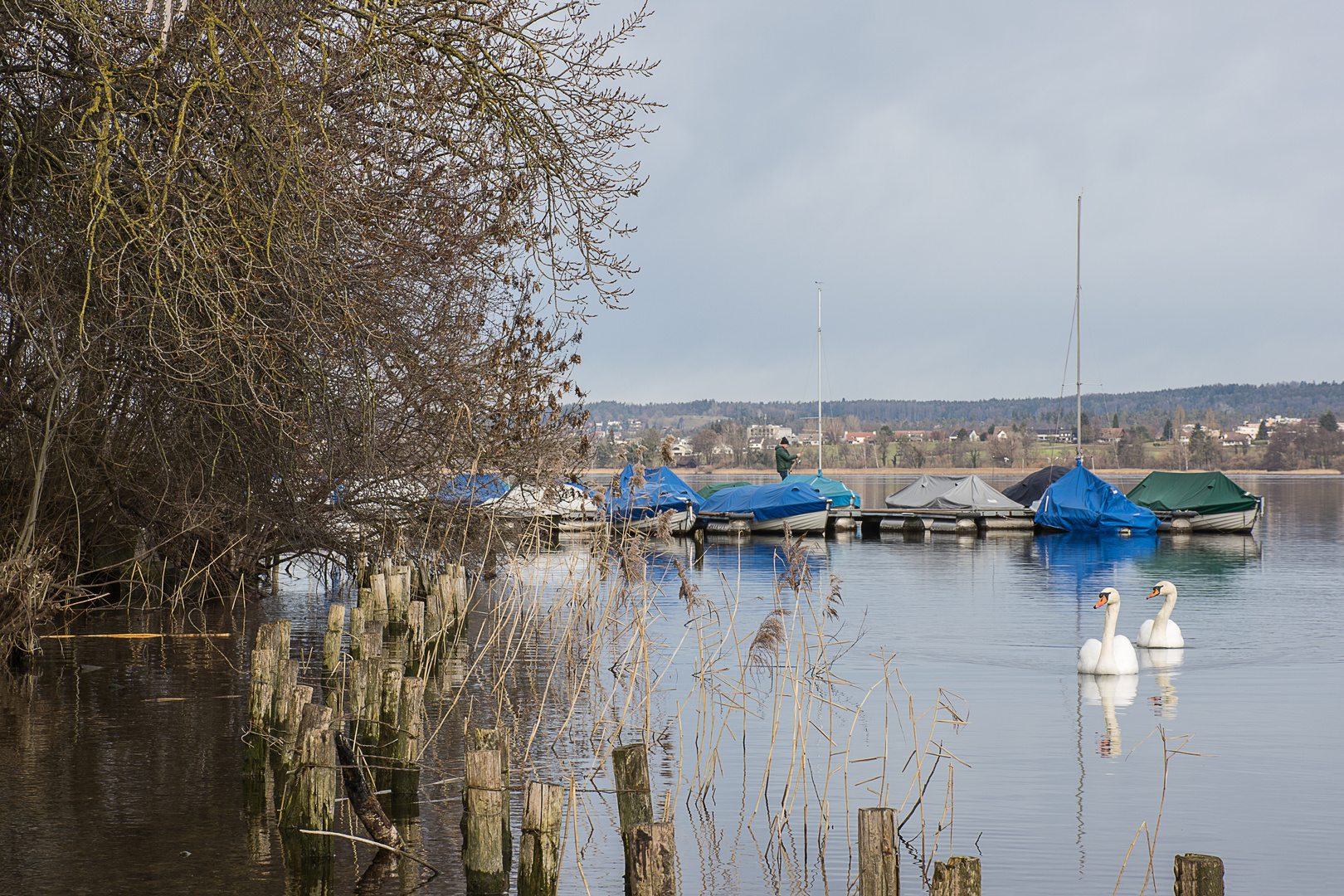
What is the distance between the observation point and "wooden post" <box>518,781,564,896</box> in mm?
5617

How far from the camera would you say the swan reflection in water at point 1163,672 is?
1205cm

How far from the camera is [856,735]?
10.5m

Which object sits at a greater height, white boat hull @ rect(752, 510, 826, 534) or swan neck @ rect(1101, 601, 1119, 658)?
swan neck @ rect(1101, 601, 1119, 658)

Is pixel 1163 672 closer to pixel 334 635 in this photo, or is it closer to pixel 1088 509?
pixel 334 635

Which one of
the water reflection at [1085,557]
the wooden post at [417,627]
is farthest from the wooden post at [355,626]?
the water reflection at [1085,557]

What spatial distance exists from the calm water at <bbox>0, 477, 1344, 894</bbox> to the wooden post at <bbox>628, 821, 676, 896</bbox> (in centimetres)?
122

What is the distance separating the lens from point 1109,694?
41.7 ft

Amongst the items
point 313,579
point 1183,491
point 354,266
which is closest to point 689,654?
point 354,266

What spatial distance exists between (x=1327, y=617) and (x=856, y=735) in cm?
1208

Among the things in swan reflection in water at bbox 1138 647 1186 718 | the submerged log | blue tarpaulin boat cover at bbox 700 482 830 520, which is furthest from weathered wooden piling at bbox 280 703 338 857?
blue tarpaulin boat cover at bbox 700 482 830 520

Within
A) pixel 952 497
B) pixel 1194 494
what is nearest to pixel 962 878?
pixel 952 497

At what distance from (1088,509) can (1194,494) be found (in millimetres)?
4873

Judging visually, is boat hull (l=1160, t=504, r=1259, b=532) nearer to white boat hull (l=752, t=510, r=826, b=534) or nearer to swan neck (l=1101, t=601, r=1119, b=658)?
white boat hull (l=752, t=510, r=826, b=534)

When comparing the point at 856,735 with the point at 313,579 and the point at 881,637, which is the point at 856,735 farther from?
the point at 313,579
